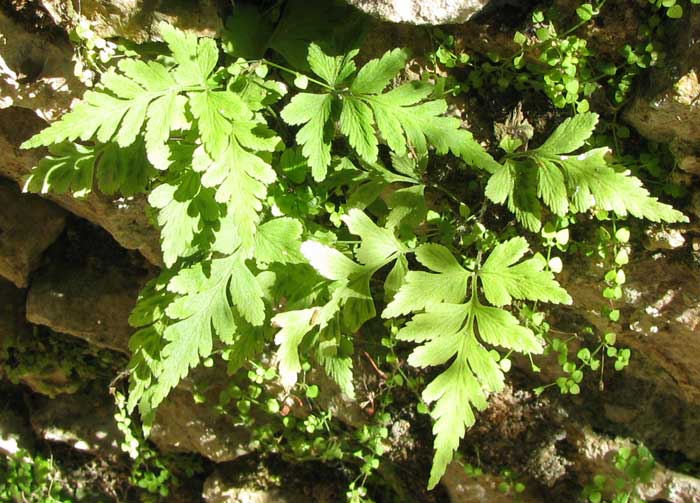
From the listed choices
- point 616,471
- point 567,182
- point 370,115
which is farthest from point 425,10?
point 616,471

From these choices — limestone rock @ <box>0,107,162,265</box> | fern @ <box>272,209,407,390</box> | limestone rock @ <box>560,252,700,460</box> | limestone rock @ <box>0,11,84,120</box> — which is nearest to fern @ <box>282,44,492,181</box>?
fern @ <box>272,209,407,390</box>

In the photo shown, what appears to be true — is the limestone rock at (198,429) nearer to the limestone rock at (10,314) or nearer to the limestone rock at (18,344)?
the limestone rock at (18,344)

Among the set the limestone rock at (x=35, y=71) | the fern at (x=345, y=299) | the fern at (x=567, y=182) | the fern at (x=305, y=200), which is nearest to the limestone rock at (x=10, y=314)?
the limestone rock at (x=35, y=71)

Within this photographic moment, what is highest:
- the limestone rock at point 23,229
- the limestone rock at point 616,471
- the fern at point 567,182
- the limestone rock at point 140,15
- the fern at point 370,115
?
the limestone rock at point 140,15

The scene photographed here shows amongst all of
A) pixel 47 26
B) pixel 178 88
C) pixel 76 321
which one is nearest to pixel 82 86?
pixel 47 26

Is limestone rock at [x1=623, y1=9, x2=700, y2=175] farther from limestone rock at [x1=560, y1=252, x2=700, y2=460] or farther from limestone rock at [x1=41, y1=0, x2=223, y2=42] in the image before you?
limestone rock at [x1=41, y1=0, x2=223, y2=42]

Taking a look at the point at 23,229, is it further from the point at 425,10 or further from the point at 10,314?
the point at 425,10
